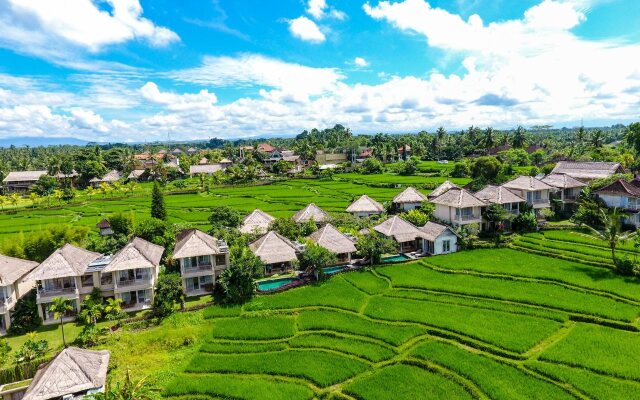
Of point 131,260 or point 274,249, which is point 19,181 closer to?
point 131,260

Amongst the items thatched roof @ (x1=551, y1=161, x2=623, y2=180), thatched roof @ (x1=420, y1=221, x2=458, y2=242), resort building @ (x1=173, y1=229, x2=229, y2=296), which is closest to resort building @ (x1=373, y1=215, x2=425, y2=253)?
thatched roof @ (x1=420, y1=221, x2=458, y2=242)

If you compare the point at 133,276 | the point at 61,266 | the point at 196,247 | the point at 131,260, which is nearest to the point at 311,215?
the point at 196,247

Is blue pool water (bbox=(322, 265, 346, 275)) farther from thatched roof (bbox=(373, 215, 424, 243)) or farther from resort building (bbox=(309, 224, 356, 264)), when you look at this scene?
thatched roof (bbox=(373, 215, 424, 243))

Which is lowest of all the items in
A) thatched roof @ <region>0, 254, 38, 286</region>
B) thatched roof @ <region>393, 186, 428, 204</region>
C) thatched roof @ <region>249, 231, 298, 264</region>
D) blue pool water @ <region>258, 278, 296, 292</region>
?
blue pool water @ <region>258, 278, 296, 292</region>

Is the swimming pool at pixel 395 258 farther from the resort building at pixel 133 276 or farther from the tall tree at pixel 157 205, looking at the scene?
the tall tree at pixel 157 205

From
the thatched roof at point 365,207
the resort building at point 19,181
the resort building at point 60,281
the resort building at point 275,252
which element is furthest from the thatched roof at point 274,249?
the resort building at point 19,181

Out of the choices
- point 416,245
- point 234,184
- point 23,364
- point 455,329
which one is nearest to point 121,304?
point 23,364

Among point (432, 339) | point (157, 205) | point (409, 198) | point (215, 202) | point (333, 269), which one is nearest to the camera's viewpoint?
point (432, 339)
